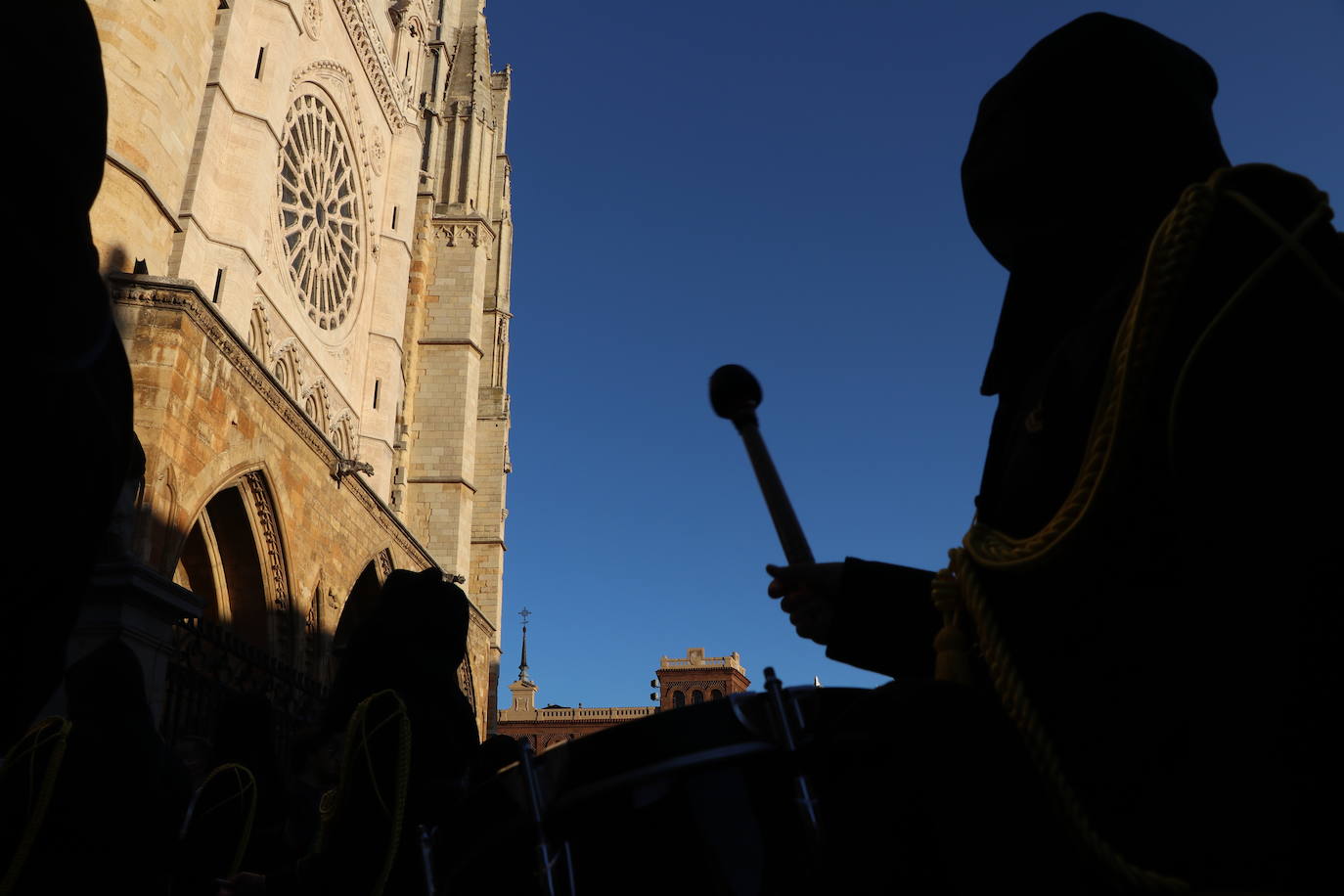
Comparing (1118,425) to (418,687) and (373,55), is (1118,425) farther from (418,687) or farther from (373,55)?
(373,55)

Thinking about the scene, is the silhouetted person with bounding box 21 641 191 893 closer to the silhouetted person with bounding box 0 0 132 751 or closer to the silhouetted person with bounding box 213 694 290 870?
the silhouetted person with bounding box 213 694 290 870

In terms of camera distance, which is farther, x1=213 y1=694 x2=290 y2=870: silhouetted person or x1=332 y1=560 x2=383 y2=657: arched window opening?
x1=332 y1=560 x2=383 y2=657: arched window opening

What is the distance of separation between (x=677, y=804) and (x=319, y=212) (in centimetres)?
1749

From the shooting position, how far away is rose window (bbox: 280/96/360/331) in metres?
16.5

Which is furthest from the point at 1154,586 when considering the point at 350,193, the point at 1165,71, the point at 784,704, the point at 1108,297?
the point at 350,193

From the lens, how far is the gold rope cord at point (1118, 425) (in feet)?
2.86

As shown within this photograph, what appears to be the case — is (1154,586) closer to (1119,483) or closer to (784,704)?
(1119,483)

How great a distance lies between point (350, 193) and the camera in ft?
62.5

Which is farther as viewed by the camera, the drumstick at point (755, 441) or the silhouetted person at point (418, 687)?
the silhouetted person at point (418, 687)

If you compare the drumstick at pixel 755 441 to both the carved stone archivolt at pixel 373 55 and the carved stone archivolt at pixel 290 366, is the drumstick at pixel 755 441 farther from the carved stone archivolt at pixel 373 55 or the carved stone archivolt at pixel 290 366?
the carved stone archivolt at pixel 373 55

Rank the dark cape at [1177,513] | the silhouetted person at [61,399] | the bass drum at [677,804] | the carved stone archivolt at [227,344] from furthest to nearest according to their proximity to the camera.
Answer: the carved stone archivolt at [227,344] < the bass drum at [677,804] < the silhouetted person at [61,399] < the dark cape at [1177,513]

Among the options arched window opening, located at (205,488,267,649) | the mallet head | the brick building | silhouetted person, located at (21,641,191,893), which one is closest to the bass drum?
the mallet head

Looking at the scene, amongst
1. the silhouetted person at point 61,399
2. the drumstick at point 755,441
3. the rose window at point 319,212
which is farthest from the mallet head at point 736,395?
the rose window at point 319,212

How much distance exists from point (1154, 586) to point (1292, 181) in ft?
1.30
